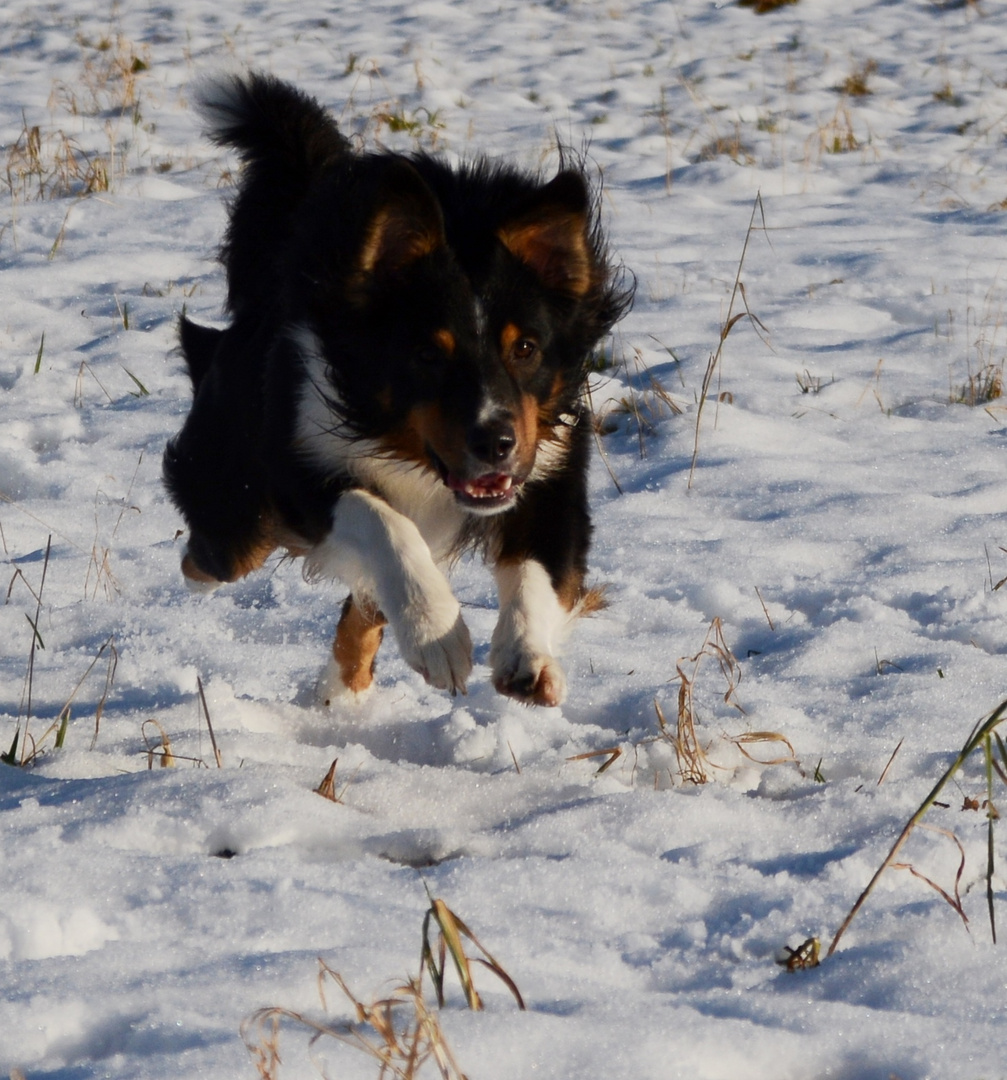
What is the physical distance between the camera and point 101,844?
232cm

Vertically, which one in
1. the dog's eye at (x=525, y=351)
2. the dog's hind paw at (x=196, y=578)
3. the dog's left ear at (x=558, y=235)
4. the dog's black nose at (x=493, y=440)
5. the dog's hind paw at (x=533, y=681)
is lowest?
the dog's hind paw at (x=196, y=578)

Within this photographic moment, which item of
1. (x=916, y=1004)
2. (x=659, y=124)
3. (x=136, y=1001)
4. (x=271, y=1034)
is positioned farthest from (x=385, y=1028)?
(x=659, y=124)

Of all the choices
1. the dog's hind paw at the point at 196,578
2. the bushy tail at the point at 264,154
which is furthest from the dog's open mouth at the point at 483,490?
the dog's hind paw at the point at 196,578

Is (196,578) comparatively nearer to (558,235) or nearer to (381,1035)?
(558,235)

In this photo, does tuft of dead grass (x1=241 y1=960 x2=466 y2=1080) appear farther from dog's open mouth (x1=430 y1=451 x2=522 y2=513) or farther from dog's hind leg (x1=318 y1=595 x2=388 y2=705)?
→ dog's hind leg (x1=318 y1=595 x2=388 y2=705)

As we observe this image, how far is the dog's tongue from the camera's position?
299cm

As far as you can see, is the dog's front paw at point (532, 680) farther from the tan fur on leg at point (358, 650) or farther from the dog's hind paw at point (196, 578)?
the dog's hind paw at point (196, 578)

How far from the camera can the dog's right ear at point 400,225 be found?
9.57ft

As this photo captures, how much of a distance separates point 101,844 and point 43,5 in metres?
11.0

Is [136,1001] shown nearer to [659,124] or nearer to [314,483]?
[314,483]

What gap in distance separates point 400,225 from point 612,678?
1290mm

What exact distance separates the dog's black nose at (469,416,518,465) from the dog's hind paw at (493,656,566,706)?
1.40ft

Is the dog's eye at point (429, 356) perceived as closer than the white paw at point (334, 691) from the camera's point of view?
Yes

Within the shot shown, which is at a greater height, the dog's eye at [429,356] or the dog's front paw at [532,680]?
the dog's eye at [429,356]
